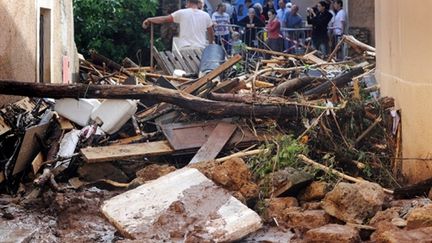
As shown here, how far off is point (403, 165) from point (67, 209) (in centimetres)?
339

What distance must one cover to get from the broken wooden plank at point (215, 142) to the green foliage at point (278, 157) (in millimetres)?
454

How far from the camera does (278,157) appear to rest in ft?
22.3

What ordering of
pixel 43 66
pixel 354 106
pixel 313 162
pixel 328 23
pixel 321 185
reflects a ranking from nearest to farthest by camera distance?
pixel 321 185, pixel 313 162, pixel 354 106, pixel 43 66, pixel 328 23

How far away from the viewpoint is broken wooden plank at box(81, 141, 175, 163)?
278 inches

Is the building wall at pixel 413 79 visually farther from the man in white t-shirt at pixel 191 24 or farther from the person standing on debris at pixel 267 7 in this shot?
the person standing on debris at pixel 267 7

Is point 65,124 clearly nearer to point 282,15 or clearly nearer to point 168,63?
point 168,63

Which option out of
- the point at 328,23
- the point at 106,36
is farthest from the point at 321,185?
the point at 106,36

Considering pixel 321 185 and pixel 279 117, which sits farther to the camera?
pixel 279 117

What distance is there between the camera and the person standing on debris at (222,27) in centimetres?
1586

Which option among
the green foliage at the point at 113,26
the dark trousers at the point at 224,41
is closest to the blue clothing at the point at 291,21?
the dark trousers at the point at 224,41

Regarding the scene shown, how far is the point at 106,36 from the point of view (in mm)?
17625

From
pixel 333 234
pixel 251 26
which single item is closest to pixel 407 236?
pixel 333 234

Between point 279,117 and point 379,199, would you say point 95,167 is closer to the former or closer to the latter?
point 279,117

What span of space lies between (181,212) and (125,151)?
193 cm
